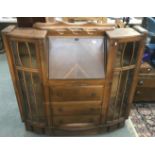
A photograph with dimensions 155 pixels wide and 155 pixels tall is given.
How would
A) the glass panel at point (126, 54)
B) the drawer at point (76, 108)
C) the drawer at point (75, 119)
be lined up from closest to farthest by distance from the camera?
1. the glass panel at point (126, 54)
2. the drawer at point (76, 108)
3. the drawer at point (75, 119)

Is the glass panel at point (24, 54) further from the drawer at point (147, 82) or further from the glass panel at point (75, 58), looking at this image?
the drawer at point (147, 82)

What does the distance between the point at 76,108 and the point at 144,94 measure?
1115 millimetres

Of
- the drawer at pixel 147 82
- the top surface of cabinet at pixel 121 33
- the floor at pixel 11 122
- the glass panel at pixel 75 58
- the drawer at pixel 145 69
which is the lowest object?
the floor at pixel 11 122

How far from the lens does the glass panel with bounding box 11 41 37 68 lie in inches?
53.5

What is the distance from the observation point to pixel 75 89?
1.56 meters

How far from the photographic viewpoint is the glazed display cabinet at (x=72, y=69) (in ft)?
4.51

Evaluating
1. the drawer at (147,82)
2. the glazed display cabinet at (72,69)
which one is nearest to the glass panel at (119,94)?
the glazed display cabinet at (72,69)

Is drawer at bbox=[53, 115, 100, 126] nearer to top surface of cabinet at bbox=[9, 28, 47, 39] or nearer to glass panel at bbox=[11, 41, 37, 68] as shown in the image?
glass panel at bbox=[11, 41, 37, 68]

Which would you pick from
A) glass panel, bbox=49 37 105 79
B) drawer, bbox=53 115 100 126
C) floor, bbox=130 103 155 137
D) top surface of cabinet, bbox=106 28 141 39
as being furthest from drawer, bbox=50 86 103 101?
floor, bbox=130 103 155 137

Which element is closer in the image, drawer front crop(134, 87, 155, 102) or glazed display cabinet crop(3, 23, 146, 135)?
glazed display cabinet crop(3, 23, 146, 135)

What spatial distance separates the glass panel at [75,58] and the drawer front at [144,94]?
39.3 inches

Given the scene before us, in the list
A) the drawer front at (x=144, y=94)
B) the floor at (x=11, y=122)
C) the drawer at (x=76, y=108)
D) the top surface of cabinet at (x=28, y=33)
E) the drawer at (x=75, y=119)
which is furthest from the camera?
the drawer front at (x=144, y=94)
